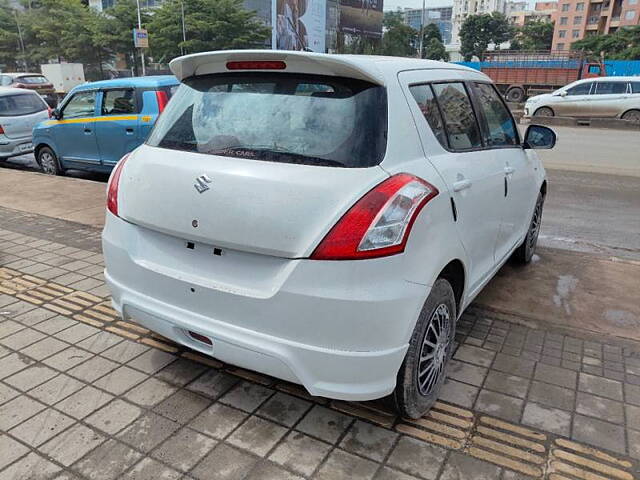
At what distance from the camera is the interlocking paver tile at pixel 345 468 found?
2271 mm

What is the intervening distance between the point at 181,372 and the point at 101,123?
658 cm

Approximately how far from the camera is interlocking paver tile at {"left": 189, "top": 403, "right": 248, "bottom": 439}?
255 centimetres

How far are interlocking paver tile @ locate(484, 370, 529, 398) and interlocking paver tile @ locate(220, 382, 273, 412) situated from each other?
1.24 meters

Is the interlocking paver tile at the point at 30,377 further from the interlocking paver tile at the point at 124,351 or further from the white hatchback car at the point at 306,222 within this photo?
the white hatchback car at the point at 306,222

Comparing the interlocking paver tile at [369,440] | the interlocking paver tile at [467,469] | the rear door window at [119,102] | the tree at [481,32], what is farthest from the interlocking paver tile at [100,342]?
the tree at [481,32]

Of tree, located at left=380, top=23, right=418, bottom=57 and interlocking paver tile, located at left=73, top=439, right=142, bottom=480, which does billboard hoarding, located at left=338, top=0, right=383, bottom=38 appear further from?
interlocking paver tile, located at left=73, top=439, right=142, bottom=480

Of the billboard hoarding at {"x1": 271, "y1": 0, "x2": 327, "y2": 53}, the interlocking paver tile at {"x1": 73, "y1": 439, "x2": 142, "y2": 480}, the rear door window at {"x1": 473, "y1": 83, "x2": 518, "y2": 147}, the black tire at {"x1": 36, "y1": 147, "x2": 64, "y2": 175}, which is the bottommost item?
the black tire at {"x1": 36, "y1": 147, "x2": 64, "y2": 175}

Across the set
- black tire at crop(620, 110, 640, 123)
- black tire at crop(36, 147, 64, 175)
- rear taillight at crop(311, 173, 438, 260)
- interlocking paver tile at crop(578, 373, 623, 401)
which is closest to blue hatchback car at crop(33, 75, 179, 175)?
black tire at crop(36, 147, 64, 175)

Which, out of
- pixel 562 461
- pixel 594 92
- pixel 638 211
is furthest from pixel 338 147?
pixel 594 92

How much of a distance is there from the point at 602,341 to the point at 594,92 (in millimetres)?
18712

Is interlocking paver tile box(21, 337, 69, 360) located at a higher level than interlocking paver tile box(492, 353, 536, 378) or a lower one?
lower

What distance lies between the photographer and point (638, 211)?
7648 mm

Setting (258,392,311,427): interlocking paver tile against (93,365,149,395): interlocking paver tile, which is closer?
(258,392,311,427): interlocking paver tile

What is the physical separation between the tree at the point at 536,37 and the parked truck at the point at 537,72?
73379 mm
